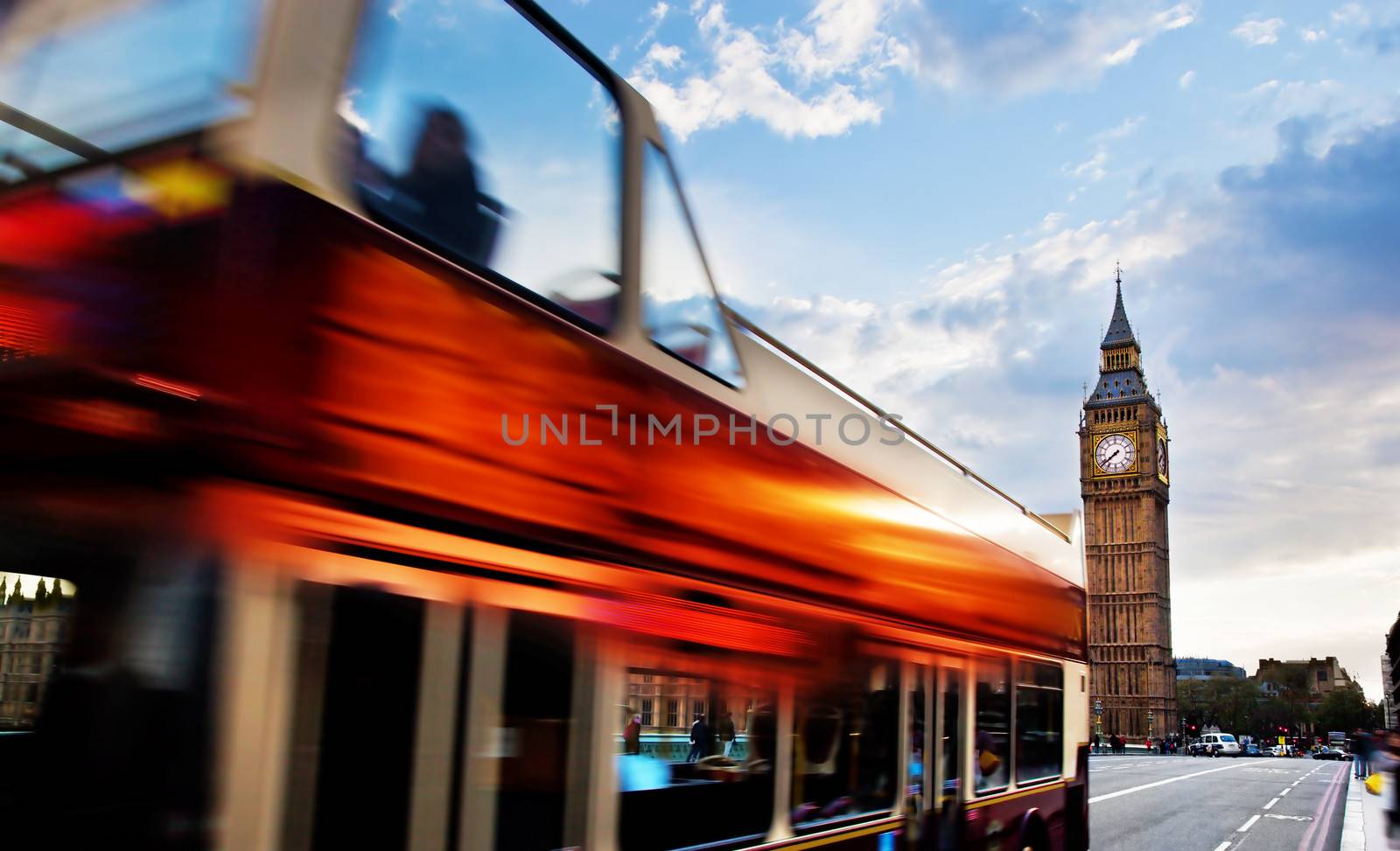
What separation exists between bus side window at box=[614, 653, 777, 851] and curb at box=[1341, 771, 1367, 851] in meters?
13.5

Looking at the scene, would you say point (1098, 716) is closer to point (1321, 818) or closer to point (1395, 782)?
point (1321, 818)

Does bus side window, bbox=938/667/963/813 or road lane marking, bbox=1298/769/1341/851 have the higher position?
bus side window, bbox=938/667/963/813

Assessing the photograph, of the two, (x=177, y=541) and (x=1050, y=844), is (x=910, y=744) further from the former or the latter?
(x=177, y=541)

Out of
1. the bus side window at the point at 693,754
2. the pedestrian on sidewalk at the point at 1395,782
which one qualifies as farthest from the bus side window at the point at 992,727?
the pedestrian on sidewalk at the point at 1395,782

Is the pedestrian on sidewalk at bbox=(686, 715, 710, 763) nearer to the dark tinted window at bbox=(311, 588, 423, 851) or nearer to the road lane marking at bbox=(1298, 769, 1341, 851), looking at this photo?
the dark tinted window at bbox=(311, 588, 423, 851)

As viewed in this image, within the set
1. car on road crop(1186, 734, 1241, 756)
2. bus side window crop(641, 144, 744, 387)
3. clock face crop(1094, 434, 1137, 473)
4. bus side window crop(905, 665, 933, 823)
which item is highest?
clock face crop(1094, 434, 1137, 473)

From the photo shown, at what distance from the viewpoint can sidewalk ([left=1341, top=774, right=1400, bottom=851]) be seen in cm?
1416

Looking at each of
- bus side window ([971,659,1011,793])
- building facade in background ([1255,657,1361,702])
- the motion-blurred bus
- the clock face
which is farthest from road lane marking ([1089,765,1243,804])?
building facade in background ([1255,657,1361,702])

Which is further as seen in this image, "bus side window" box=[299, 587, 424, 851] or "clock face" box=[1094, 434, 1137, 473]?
"clock face" box=[1094, 434, 1137, 473]

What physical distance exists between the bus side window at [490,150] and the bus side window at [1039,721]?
16.1 feet

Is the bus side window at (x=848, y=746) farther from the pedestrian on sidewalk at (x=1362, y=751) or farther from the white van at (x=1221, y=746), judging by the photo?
the white van at (x=1221, y=746)

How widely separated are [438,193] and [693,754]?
180 centimetres

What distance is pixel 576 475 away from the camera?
103 inches

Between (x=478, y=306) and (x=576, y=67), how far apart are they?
90 centimetres
